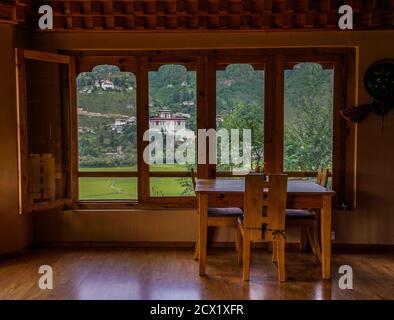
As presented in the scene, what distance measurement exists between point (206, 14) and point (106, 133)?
179cm

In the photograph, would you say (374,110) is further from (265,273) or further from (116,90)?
(116,90)

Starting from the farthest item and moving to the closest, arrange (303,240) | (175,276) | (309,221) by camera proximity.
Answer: (303,240) → (309,221) → (175,276)

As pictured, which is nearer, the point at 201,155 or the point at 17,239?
the point at 17,239

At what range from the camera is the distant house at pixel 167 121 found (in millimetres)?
5090

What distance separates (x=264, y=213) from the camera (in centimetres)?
392

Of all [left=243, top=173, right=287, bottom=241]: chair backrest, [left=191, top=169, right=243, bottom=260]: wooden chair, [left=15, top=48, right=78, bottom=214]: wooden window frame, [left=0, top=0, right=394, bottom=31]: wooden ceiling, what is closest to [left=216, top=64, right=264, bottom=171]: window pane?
[left=0, top=0, right=394, bottom=31]: wooden ceiling

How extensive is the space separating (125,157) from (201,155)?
0.90m

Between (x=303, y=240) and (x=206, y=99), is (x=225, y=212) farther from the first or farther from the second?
(x=206, y=99)

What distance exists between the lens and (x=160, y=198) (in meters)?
5.14

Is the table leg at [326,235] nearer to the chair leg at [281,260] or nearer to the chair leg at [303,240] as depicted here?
the chair leg at [281,260]

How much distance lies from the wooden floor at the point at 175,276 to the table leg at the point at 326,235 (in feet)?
0.36

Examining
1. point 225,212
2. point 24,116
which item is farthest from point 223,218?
point 24,116

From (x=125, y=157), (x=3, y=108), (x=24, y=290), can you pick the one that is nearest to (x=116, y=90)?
(x=125, y=157)

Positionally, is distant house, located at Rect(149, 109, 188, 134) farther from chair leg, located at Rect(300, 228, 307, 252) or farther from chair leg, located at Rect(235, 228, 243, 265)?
chair leg, located at Rect(300, 228, 307, 252)
